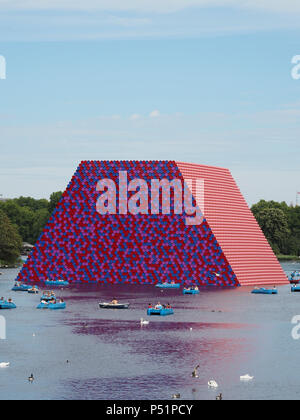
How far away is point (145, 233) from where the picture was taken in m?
180

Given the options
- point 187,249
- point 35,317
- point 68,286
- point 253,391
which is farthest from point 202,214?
point 253,391

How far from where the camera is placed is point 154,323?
4532 inches

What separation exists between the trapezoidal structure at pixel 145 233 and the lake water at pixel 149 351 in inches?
1335

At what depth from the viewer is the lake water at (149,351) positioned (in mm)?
73688

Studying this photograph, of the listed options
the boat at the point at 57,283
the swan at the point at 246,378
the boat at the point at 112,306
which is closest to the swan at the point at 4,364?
the swan at the point at 246,378

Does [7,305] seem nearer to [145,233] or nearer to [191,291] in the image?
[191,291]

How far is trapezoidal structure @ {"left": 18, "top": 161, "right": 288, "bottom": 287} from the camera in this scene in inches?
6934

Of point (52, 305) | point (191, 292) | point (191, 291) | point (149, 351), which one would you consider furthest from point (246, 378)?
point (191, 292)

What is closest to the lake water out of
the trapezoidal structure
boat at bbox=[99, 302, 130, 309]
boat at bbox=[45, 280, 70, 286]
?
boat at bbox=[99, 302, 130, 309]

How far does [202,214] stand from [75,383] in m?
102

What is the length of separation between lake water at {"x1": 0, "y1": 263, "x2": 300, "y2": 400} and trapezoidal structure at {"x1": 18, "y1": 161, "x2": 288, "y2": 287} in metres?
33.9

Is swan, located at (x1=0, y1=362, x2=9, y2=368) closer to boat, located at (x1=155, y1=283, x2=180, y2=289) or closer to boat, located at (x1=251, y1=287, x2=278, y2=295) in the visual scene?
boat, located at (x1=251, y1=287, x2=278, y2=295)

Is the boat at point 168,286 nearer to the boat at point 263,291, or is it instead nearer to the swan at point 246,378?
the boat at point 263,291
